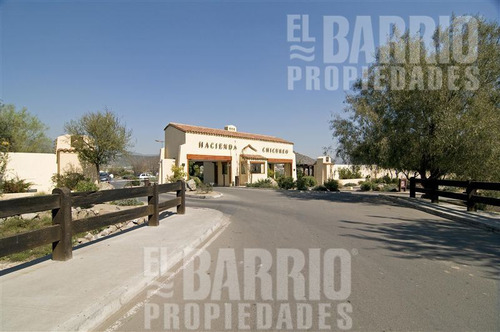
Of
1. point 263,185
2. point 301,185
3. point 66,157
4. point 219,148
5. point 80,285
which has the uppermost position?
point 219,148

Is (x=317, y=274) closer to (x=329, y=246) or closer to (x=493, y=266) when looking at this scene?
(x=329, y=246)

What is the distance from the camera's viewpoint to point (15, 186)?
771 inches

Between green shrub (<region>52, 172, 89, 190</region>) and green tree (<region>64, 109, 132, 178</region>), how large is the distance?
2.58 m

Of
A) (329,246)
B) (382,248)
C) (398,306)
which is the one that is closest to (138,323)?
(398,306)

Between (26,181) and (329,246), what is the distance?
23.1 m

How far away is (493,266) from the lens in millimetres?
5551

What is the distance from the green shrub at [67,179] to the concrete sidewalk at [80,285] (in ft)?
55.8

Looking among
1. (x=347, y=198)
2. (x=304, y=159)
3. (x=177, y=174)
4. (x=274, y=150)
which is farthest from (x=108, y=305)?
(x=304, y=159)

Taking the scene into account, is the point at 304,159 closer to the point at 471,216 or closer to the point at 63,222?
the point at 471,216

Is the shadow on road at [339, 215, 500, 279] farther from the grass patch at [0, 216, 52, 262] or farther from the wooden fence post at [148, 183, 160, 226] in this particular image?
the grass patch at [0, 216, 52, 262]

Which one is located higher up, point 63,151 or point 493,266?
point 63,151

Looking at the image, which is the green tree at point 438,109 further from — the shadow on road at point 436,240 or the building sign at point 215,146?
the building sign at point 215,146

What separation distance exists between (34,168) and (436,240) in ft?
83.2

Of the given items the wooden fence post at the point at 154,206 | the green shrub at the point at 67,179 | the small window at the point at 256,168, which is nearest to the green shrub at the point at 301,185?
the small window at the point at 256,168
